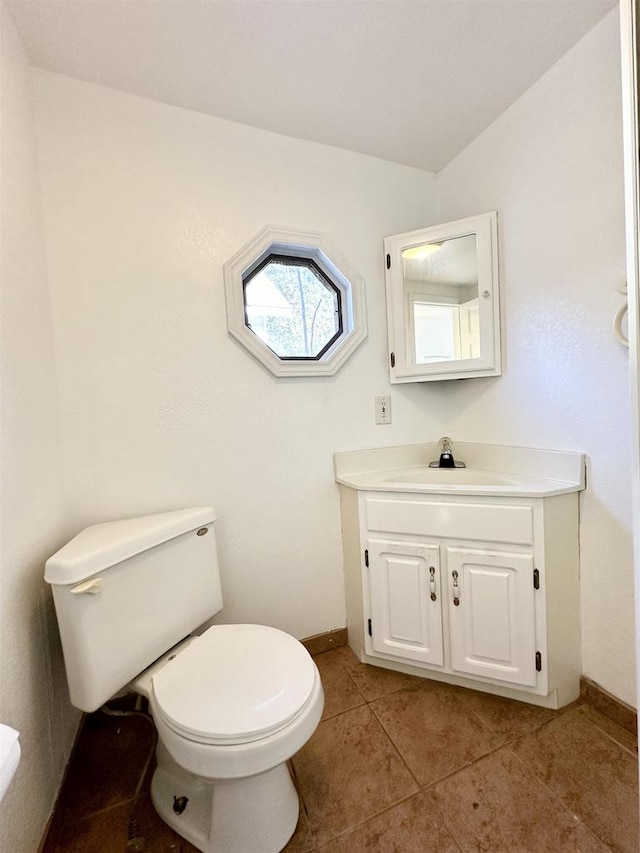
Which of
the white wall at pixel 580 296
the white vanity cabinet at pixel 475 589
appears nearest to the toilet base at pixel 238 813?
the white vanity cabinet at pixel 475 589

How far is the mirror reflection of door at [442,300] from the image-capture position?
1.53 m

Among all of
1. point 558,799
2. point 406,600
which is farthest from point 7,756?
point 558,799

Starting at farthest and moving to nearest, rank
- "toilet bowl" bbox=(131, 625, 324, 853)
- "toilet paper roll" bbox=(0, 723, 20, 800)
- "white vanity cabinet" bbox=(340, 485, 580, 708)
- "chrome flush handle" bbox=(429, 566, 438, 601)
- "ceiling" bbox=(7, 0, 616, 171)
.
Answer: "chrome flush handle" bbox=(429, 566, 438, 601) < "white vanity cabinet" bbox=(340, 485, 580, 708) < "ceiling" bbox=(7, 0, 616, 171) < "toilet bowl" bbox=(131, 625, 324, 853) < "toilet paper roll" bbox=(0, 723, 20, 800)

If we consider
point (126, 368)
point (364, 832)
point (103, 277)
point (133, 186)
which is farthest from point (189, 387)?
point (364, 832)

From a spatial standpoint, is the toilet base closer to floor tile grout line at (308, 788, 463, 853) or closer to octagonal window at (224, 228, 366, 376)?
floor tile grout line at (308, 788, 463, 853)

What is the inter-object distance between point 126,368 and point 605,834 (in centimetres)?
193

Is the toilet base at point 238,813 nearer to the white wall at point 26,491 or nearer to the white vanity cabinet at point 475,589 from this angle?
the white wall at point 26,491

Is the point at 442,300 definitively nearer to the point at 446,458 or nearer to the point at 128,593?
the point at 446,458

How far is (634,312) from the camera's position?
628mm

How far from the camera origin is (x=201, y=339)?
1.37 meters

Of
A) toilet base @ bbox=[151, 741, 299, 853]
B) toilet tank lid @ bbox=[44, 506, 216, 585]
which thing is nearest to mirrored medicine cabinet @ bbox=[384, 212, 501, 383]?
toilet tank lid @ bbox=[44, 506, 216, 585]

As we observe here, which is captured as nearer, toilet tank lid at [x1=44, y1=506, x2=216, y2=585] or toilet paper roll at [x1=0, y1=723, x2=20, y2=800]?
toilet paper roll at [x1=0, y1=723, x2=20, y2=800]

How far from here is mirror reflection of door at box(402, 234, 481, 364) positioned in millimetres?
1529

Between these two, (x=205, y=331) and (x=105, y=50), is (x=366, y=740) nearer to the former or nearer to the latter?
(x=205, y=331)
